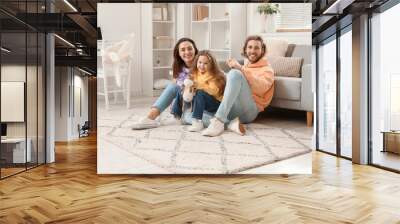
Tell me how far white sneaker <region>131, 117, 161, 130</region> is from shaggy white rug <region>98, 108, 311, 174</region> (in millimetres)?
57

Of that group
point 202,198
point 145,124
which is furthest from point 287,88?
point 202,198

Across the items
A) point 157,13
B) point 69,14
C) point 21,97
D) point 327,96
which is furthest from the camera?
point 327,96

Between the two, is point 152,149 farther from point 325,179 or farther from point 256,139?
point 325,179

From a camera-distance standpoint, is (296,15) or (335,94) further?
(335,94)

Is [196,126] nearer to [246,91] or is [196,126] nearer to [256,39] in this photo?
[246,91]

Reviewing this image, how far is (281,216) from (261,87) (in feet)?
7.59

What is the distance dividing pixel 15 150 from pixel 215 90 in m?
3.04

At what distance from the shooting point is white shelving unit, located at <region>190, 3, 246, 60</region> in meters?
5.46

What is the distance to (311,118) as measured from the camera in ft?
18.2

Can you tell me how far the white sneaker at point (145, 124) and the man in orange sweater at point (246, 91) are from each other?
672 millimetres

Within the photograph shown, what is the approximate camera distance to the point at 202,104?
5469 mm

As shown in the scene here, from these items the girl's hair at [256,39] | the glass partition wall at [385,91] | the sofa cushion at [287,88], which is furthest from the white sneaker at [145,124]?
the glass partition wall at [385,91]

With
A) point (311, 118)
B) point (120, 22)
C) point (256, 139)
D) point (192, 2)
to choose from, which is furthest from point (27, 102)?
point (311, 118)

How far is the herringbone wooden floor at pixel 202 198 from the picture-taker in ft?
11.6
